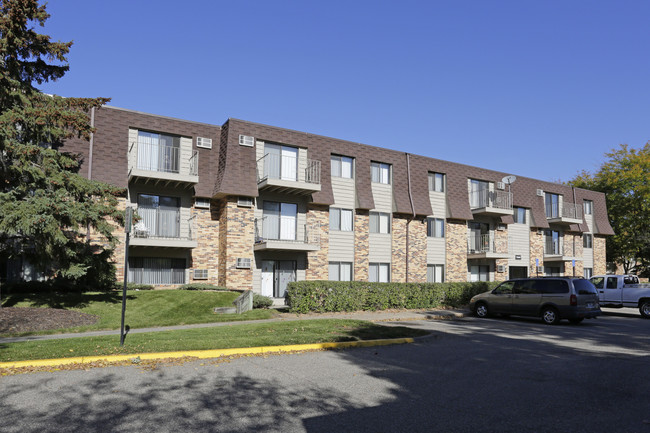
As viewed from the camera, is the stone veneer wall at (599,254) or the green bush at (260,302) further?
the stone veneer wall at (599,254)

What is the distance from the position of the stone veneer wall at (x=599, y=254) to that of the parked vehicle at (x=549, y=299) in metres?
26.8

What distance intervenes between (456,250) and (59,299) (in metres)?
22.7

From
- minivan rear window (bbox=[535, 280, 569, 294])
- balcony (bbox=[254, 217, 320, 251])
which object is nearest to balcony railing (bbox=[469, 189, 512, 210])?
balcony (bbox=[254, 217, 320, 251])

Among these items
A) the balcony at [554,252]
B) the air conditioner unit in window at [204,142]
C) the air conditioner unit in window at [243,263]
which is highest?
the air conditioner unit in window at [204,142]

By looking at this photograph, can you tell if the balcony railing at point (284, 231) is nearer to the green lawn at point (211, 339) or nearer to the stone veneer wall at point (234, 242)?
the stone veneer wall at point (234, 242)

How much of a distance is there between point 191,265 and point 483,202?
64.9 ft

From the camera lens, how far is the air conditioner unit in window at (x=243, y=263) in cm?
2236

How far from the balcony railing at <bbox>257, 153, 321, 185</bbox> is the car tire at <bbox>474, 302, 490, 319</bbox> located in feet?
31.9

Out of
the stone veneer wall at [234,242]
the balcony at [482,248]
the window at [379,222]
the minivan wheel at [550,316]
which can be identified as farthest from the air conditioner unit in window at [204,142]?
the balcony at [482,248]

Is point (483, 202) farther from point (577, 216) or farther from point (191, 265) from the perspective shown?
point (191, 265)

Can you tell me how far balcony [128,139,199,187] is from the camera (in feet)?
68.7

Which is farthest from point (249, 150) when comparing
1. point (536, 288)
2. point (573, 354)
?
point (573, 354)

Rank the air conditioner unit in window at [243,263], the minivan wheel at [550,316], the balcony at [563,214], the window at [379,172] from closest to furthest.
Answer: the minivan wheel at [550,316] → the air conditioner unit in window at [243,263] → the window at [379,172] → the balcony at [563,214]

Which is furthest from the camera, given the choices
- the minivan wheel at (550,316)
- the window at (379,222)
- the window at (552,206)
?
the window at (552,206)
